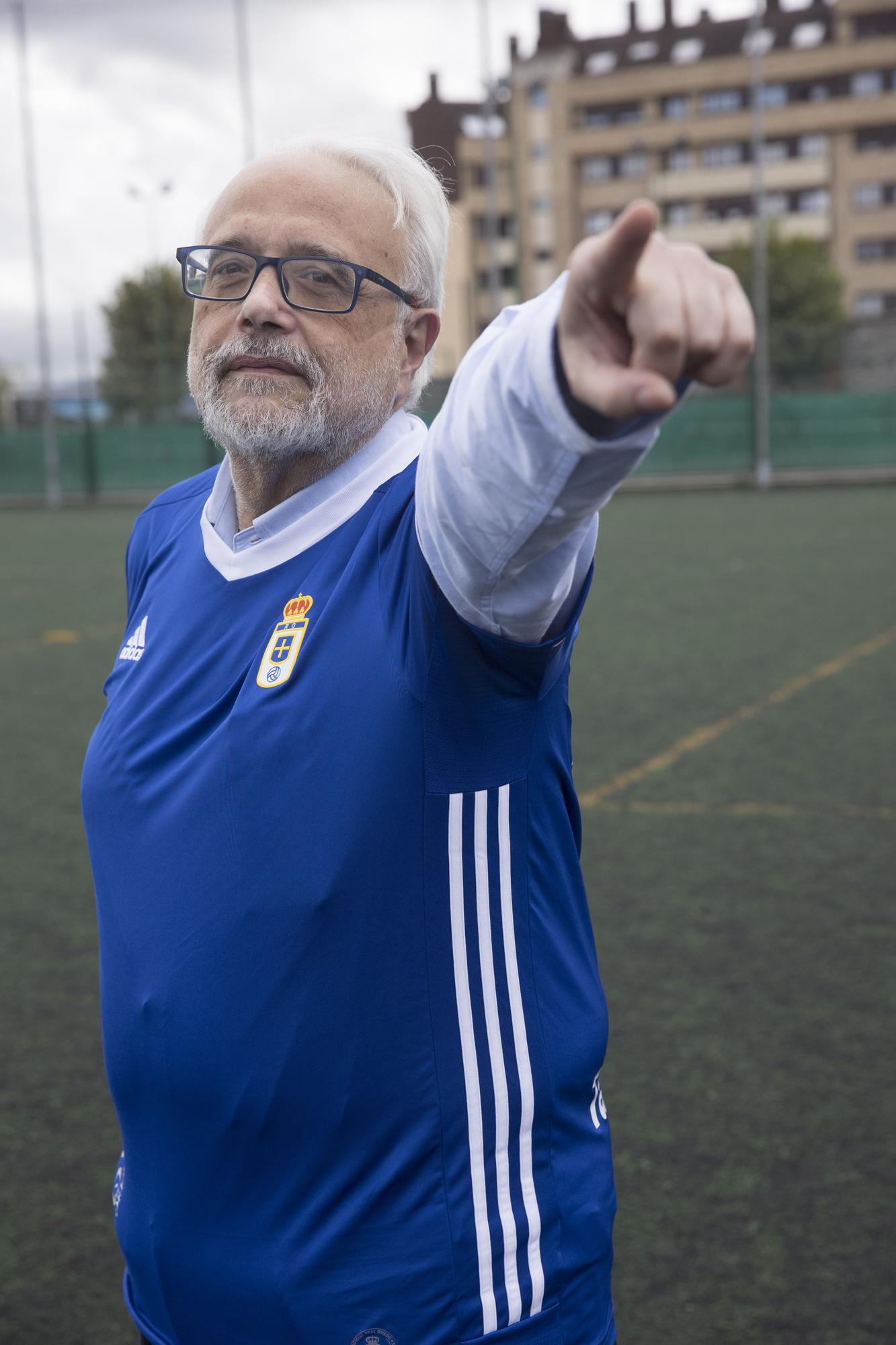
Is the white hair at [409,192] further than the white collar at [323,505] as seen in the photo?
Yes

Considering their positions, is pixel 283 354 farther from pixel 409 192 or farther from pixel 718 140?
pixel 718 140

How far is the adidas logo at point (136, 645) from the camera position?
176 centimetres

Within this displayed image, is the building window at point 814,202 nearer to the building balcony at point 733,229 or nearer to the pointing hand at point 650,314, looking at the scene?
the building balcony at point 733,229

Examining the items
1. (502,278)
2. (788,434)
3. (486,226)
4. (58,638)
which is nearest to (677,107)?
(486,226)

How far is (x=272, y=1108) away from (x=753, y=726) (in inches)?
225

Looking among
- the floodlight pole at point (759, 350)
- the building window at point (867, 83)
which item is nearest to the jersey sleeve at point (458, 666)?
the floodlight pole at point (759, 350)

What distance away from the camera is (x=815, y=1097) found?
3.33 metres

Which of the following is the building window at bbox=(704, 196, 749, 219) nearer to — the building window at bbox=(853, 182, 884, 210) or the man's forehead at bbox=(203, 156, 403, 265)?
the building window at bbox=(853, 182, 884, 210)

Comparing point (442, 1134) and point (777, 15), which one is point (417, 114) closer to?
point (777, 15)

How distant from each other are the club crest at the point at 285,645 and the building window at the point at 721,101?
6511 centimetres

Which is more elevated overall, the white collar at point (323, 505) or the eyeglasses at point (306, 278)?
the eyeglasses at point (306, 278)

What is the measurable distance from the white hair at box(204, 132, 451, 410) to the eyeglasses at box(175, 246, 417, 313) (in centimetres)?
5

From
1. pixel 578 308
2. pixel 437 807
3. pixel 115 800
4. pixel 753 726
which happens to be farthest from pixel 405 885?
pixel 753 726

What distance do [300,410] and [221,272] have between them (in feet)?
0.77
